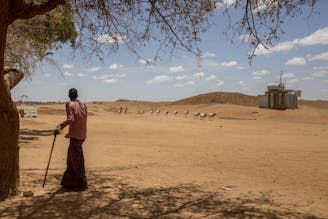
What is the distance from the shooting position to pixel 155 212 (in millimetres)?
6148

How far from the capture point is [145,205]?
6.52 m

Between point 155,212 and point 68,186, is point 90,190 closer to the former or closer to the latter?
point 68,186

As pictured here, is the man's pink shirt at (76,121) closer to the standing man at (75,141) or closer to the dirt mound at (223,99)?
the standing man at (75,141)

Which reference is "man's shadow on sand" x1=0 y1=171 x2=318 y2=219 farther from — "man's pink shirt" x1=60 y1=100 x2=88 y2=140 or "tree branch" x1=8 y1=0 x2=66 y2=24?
"tree branch" x1=8 y1=0 x2=66 y2=24

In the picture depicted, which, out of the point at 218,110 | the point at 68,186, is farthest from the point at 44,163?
the point at 218,110

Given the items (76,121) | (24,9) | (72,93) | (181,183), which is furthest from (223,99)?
(24,9)

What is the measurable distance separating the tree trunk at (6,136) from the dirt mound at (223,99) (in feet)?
193

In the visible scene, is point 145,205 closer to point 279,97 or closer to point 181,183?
point 181,183

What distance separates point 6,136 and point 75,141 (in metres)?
1.18

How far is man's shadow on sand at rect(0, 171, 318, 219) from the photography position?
6000 millimetres

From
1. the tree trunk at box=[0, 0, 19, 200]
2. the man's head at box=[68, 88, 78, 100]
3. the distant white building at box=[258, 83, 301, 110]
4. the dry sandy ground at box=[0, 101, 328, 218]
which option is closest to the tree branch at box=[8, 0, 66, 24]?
the tree trunk at box=[0, 0, 19, 200]

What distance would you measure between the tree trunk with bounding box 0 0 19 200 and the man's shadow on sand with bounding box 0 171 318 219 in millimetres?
372

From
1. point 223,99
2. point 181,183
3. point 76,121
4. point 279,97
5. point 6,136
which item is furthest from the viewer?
point 223,99

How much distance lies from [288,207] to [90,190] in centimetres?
333
